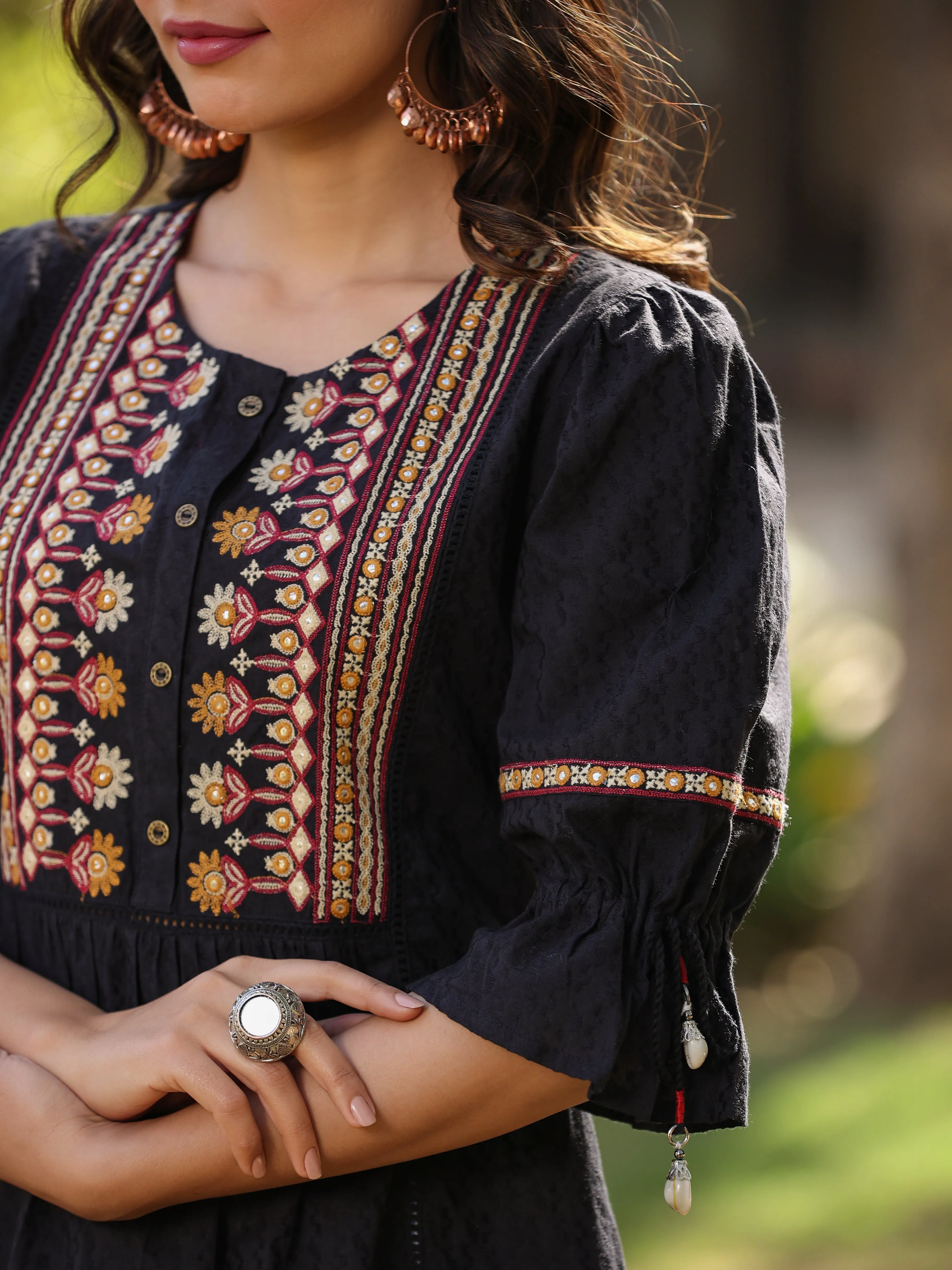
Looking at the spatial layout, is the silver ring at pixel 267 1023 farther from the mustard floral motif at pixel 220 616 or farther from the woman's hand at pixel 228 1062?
the mustard floral motif at pixel 220 616

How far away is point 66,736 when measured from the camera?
1.38 meters

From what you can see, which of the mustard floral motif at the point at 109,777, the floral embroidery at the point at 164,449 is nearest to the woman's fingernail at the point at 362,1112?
the mustard floral motif at the point at 109,777

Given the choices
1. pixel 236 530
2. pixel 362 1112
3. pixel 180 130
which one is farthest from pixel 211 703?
pixel 180 130

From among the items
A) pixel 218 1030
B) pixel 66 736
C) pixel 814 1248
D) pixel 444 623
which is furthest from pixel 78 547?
pixel 814 1248

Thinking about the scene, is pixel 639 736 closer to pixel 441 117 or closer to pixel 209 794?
pixel 209 794

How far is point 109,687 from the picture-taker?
1.35 m

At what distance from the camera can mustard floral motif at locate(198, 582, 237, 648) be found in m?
1.30

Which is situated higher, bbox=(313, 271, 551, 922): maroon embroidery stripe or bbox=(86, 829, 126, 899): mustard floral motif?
bbox=(313, 271, 551, 922): maroon embroidery stripe

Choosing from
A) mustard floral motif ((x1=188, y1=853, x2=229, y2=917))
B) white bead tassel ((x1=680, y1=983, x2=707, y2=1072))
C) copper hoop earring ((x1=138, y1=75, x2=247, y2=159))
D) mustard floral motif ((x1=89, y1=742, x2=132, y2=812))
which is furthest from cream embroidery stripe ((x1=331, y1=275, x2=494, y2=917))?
copper hoop earring ((x1=138, y1=75, x2=247, y2=159))

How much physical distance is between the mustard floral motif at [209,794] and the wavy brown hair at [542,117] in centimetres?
54

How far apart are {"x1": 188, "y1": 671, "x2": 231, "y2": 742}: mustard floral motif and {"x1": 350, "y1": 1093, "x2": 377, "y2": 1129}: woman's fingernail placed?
0.34 metres

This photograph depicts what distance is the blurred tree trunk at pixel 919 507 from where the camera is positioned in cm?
408

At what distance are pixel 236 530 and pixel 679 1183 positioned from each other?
2.23 ft

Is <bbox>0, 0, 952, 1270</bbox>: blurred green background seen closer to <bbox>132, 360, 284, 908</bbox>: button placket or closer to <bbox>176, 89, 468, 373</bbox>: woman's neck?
<bbox>176, 89, 468, 373</bbox>: woman's neck
